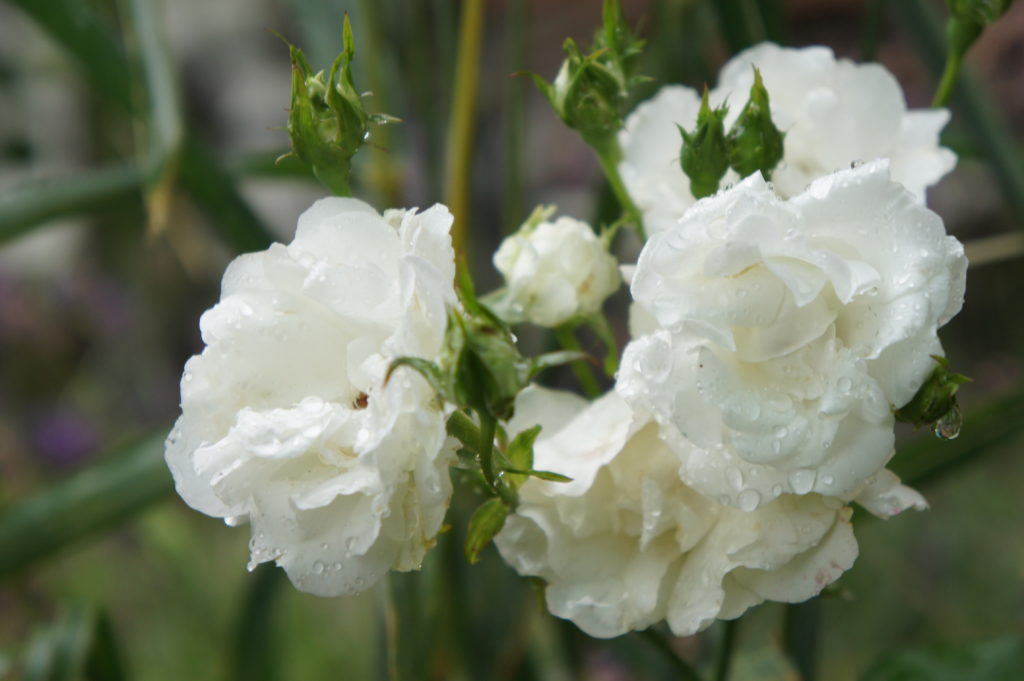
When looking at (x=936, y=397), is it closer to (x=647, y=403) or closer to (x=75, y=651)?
(x=647, y=403)

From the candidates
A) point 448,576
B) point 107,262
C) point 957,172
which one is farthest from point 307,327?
point 107,262

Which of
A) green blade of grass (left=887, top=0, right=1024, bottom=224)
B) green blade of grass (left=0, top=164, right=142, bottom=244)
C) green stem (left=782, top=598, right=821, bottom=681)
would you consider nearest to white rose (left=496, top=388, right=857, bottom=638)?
green stem (left=782, top=598, right=821, bottom=681)

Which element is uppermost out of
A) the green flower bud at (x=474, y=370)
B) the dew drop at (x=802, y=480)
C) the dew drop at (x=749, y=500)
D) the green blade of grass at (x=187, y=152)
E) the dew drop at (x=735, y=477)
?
the green flower bud at (x=474, y=370)

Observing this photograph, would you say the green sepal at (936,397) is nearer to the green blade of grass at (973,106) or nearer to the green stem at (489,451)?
the green stem at (489,451)

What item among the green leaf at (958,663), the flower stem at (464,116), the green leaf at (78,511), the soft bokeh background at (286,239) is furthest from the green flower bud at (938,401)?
the green leaf at (78,511)

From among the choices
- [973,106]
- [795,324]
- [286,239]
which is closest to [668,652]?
[795,324]

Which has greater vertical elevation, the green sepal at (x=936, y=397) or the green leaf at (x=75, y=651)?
the green sepal at (x=936, y=397)
